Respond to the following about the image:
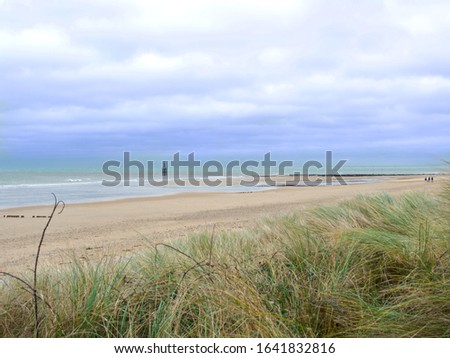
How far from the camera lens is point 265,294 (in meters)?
3.48

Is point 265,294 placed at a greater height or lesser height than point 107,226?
greater

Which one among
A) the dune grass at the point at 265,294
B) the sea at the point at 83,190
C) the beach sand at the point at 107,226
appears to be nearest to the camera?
the dune grass at the point at 265,294

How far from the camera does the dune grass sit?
3.03m

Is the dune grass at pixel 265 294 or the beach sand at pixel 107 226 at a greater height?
the dune grass at pixel 265 294

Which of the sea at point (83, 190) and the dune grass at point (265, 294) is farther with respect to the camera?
the sea at point (83, 190)

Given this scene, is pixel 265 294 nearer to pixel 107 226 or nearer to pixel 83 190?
pixel 107 226

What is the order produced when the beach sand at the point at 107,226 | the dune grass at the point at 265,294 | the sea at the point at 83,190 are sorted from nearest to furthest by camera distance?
the dune grass at the point at 265,294 → the beach sand at the point at 107,226 → the sea at the point at 83,190

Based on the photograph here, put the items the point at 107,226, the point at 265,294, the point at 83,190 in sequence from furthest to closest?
the point at 83,190 < the point at 107,226 < the point at 265,294

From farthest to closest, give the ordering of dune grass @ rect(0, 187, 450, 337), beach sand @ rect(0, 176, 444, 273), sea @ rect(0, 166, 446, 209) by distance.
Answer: sea @ rect(0, 166, 446, 209)
beach sand @ rect(0, 176, 444, 273)
dune grass @ rect(0, 187, 450, 337)

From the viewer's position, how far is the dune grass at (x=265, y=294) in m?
3.03

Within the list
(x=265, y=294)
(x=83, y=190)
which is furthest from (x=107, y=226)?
(x=83, y=190)
